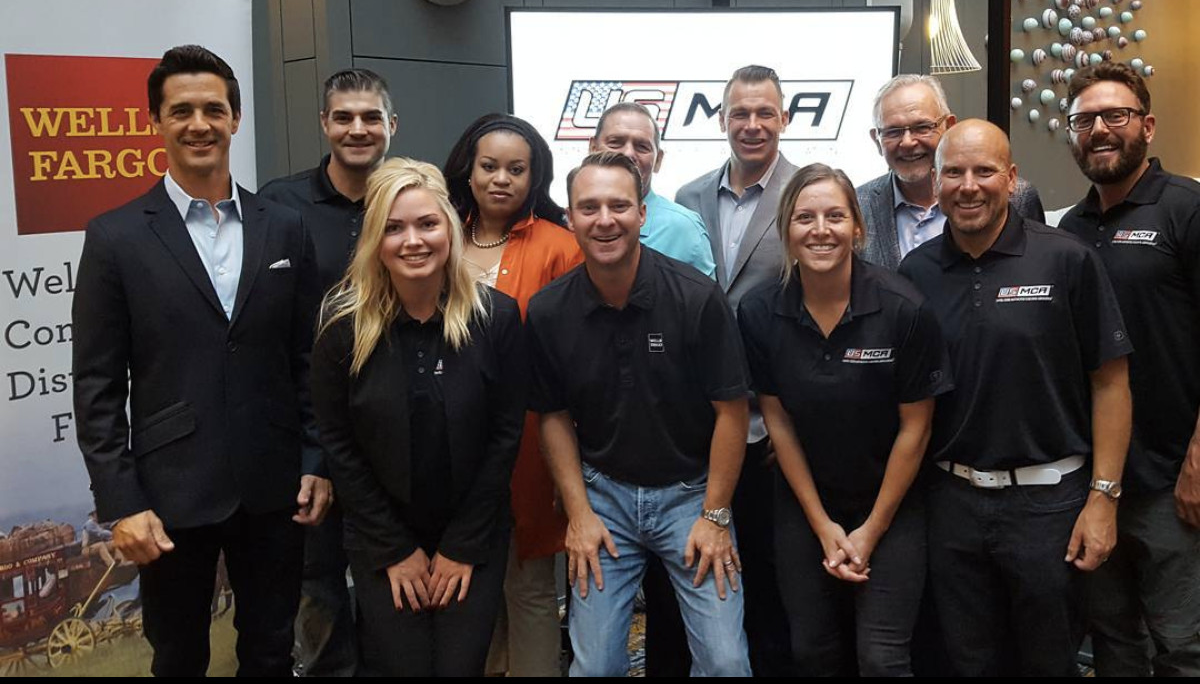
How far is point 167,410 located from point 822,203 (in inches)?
60.7

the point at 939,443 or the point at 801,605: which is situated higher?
the point at 939,443

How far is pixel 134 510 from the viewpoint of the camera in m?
2.15

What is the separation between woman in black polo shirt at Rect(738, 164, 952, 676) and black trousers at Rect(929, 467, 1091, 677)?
0.08 metres

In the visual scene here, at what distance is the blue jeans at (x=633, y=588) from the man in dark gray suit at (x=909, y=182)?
929mm

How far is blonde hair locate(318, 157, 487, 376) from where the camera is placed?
7.53 ft

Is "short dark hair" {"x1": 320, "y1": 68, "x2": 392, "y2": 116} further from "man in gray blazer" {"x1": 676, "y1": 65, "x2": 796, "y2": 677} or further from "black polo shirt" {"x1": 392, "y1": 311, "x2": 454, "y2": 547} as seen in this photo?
"man in gray blazer" {"x1": 676, "y1": 65, "x2": 796, "y2": 677}

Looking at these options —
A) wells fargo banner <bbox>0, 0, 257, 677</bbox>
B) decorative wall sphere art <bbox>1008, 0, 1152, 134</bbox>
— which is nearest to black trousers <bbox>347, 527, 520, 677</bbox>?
wells fargo banner <bbox>0, 0, 257, 677</bbox>

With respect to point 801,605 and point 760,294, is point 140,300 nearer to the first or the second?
point 760,294

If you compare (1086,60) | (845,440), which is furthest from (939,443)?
(1086,60)

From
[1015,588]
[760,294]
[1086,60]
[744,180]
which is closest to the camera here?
[1015,588]

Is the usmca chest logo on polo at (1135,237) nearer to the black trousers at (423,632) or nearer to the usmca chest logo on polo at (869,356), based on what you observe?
the usmca chest logo on polo at (869,356)

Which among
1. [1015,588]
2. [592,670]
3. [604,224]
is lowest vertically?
[592,670]

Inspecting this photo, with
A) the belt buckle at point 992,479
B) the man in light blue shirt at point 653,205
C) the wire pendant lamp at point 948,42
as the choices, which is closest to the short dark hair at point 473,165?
the man in light blue shirt at point 653,205

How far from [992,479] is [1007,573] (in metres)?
A: 0.22
